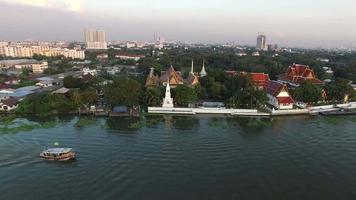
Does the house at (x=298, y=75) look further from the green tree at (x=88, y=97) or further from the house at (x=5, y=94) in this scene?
the house at (x=5, y=94)

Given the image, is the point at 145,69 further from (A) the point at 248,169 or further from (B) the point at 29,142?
(A) the point at 248,169

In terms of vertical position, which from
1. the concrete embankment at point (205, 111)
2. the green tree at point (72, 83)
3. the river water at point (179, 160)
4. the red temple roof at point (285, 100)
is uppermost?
the green tree at point (72, 83)

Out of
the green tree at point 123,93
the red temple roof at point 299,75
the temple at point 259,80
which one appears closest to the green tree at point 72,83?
the green tree at point 123,93

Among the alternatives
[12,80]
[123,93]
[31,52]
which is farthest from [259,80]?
[31,52]

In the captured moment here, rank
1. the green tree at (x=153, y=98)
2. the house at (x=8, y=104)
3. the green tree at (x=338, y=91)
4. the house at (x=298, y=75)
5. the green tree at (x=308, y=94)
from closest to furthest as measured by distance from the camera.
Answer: the house at (x=8, y=104) < the green tree at (x=153, y=98) < the green tree at (x=308, y=94) < the green tree at (x=338, y=91) < the house at (x=298, y=75)

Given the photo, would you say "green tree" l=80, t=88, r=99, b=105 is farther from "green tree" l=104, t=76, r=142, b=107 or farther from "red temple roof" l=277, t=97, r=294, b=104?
"red temple roof" l=277, t=97, r=294, b=104

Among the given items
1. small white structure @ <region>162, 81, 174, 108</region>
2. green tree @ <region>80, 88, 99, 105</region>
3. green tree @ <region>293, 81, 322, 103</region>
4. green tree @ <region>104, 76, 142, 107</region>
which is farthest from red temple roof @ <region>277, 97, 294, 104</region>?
green tree @ <region>80, 88, 99, 105</region>
